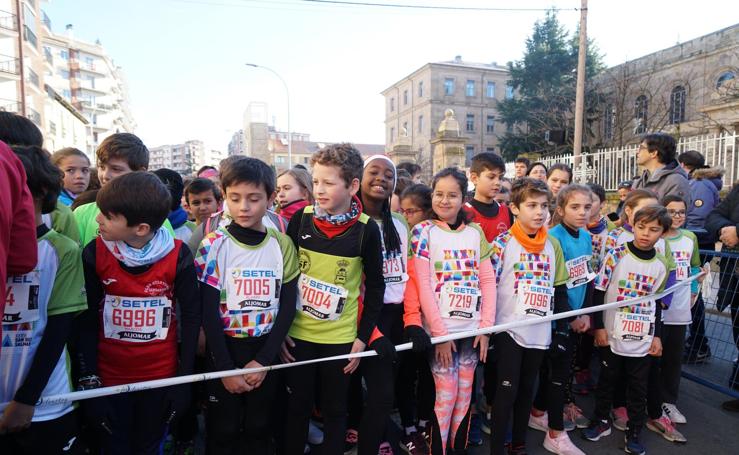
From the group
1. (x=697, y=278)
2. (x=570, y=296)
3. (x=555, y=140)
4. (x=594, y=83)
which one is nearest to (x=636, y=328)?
(x=570, y=296)

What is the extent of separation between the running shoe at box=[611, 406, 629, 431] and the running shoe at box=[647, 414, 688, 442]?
0.19m

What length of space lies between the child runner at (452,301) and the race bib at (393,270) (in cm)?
10

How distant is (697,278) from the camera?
3.69m

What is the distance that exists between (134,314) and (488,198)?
2.78 meters

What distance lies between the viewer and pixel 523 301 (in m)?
2.84

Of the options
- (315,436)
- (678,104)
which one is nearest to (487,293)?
(315,436)

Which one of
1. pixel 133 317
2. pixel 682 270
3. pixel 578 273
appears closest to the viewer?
pixel 133 317

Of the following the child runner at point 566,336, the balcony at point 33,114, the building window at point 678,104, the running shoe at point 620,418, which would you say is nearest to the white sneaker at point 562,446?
the child runner at point 566,336

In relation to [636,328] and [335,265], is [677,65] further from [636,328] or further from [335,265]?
[335,265]

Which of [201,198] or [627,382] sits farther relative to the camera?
[201,198]

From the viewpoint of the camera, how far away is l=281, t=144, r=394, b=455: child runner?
2.42m

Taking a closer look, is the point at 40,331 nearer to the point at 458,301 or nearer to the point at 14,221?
the point at 14,221

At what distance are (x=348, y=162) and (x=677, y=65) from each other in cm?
3225

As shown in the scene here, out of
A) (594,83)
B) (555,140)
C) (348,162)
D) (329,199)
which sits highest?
(594,83)
